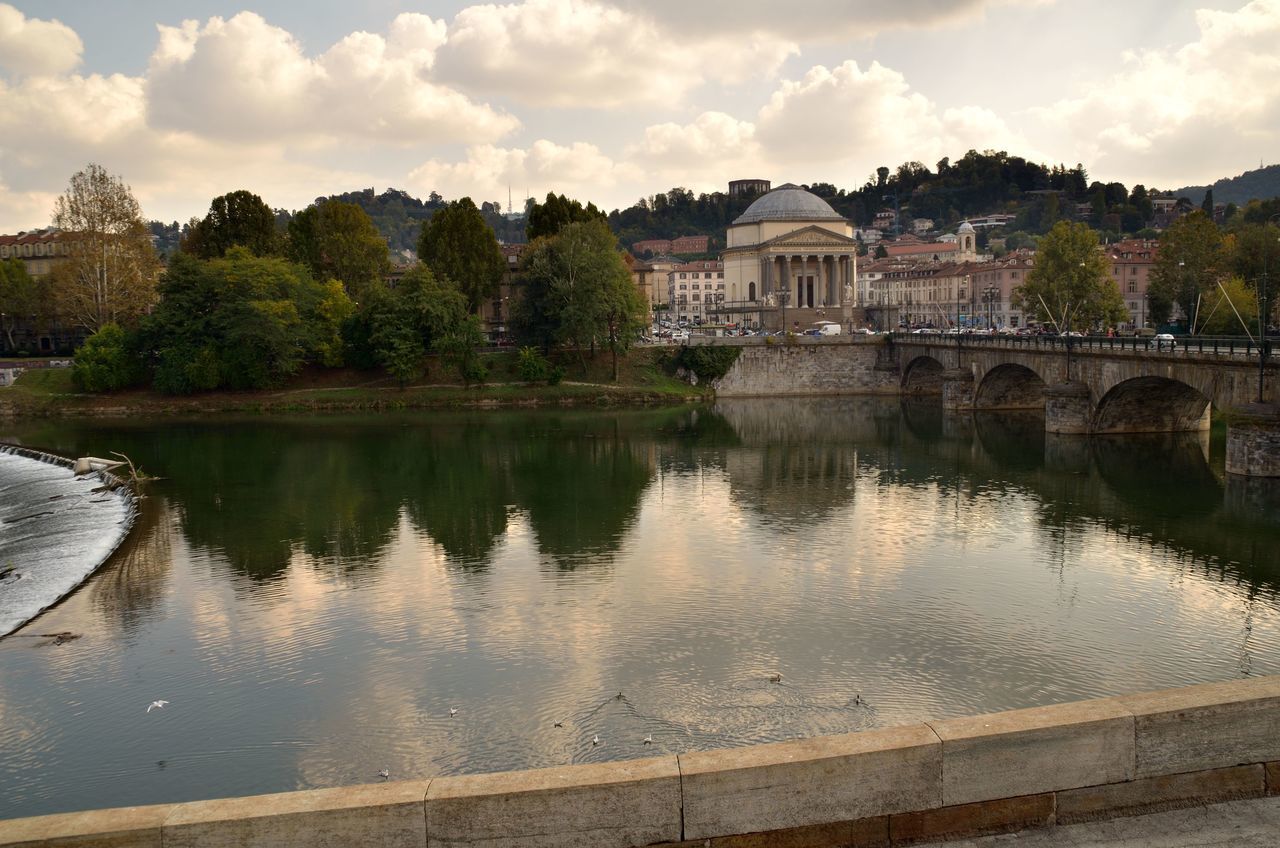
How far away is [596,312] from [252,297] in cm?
2719

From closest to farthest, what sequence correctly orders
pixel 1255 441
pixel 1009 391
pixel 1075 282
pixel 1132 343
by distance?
1. pixel 1255 441
2. pixel 1132 343
3. pixel 1009 391
4. pixel 1075 282

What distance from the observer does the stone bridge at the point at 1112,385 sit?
43.1 metres

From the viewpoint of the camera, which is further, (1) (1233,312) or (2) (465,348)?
(2) (465,348)

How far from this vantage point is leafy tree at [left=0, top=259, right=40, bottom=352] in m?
106

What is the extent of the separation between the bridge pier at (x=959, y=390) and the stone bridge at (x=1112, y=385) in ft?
0.23

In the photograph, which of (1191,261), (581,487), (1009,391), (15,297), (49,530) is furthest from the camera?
(15,297)

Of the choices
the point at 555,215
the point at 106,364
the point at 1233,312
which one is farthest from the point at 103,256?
the point at 1233,312

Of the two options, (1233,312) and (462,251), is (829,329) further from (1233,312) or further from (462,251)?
(1233,312)

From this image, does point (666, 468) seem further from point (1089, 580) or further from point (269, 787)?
point (269, 787)

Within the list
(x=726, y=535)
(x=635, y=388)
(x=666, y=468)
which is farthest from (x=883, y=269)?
(x=726, y=535)

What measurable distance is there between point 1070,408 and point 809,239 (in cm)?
7343

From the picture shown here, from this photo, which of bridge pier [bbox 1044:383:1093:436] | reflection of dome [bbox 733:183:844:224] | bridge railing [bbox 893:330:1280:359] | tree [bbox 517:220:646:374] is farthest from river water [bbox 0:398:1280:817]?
reflection of dome [bbox 733:183:844:224]

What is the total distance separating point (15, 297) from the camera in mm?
105688

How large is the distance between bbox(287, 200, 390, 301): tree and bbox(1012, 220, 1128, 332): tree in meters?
57.7
